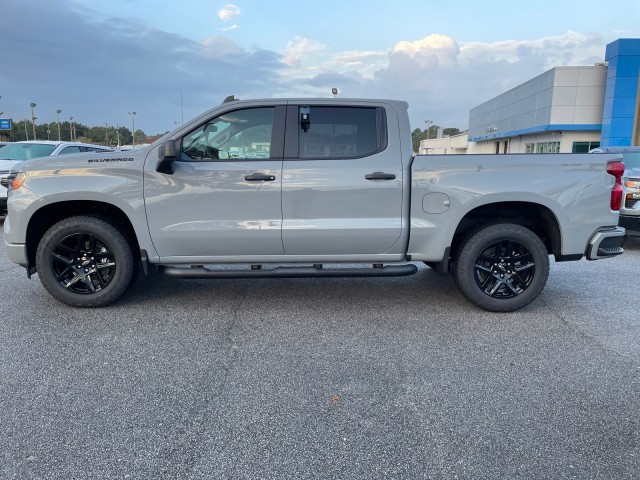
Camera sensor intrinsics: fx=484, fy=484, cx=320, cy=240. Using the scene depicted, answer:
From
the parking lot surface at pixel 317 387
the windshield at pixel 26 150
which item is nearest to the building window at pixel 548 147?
the windshield at pixel 26 150

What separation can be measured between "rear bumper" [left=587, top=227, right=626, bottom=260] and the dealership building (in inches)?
664

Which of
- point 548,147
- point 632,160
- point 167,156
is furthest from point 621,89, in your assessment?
point 167,156

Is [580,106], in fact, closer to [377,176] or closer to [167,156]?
[377,176]

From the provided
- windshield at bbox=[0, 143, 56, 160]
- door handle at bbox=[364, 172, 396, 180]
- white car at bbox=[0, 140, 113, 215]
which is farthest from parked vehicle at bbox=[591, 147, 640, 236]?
windshield at bbox=[0, 143, 56, 160]

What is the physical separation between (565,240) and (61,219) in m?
5.07

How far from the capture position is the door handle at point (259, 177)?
4547 millimetres

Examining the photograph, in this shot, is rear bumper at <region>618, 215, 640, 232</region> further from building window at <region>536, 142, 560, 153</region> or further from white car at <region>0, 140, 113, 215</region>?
building window at <region>536, 142, 560, 153</region>

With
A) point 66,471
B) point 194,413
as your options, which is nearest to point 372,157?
point 194,413

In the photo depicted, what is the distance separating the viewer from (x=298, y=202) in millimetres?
4594

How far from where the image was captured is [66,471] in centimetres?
245

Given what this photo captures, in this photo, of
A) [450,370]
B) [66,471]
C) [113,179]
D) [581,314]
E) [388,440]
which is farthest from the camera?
[581,314]

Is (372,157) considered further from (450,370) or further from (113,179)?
(113,179)

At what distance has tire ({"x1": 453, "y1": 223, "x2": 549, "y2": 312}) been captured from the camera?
4.74 m

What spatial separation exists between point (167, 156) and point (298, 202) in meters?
1.25
